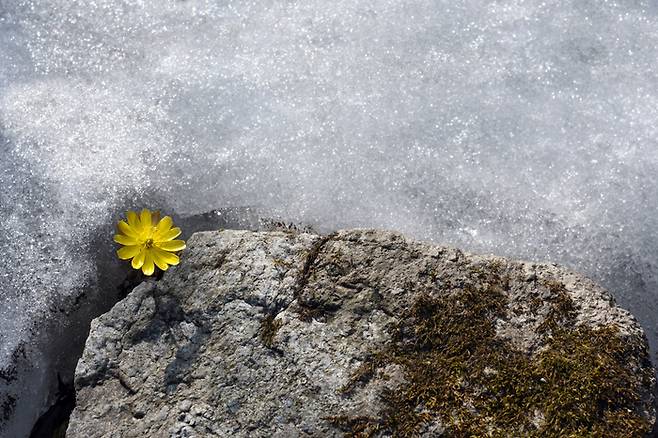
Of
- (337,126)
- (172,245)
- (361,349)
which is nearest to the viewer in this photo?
(361,349)

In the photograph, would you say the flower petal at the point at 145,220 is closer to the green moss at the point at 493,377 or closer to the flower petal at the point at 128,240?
the flower petal at the point at 128,240

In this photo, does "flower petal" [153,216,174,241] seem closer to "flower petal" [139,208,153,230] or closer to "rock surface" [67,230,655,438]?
"flower petal" [139,208,153,230]

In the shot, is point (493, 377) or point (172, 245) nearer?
point (493, 377)

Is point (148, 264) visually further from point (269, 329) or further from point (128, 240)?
point (269, 329)

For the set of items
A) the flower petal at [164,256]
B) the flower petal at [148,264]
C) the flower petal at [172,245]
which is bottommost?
the flower petal at [148,264]

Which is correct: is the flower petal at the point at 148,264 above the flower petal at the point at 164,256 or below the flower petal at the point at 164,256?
below

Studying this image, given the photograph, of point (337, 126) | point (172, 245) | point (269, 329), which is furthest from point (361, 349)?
point (337, 126)

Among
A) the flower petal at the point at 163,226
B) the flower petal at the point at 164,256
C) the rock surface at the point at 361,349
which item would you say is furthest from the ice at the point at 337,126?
the rock surface at the point at 361,349

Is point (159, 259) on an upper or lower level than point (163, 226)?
lower
